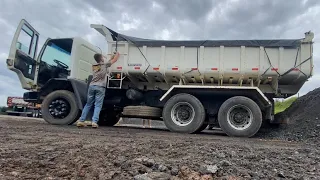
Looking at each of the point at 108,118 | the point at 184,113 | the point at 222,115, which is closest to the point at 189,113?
the point at 184,113

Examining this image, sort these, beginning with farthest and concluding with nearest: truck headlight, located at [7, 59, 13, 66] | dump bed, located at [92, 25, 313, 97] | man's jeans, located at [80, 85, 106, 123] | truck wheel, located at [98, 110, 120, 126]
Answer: truck wheel, located at [98, 110, 120, 126], truck headlight, located at [7, 59, 13, 66], man's jeans, located at [80, 85, 106, 123], dump bed, located at [92, 25, 313, 97]

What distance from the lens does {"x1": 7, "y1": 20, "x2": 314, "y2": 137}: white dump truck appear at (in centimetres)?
743

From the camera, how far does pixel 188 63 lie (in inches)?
313

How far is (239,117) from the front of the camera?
7.40 m

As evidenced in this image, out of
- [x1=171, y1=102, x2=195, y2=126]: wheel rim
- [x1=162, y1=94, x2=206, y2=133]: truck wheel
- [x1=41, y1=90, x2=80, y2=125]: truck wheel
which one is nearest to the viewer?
[x1=162, y1=94, x2=206, y2=133]: truck wheel

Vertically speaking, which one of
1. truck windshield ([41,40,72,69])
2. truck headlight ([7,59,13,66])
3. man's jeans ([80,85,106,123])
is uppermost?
truck windshield ([41,40,72,69])

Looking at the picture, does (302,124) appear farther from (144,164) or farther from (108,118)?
(144,164)

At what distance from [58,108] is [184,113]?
3.67m

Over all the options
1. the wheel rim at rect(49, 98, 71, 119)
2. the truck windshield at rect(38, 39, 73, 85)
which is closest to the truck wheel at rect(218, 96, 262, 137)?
the wheel rim at rect(49, 98, 71, 119)

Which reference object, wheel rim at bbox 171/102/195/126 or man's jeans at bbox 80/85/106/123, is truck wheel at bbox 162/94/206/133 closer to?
wheel rim at bbox 171/102/195/126

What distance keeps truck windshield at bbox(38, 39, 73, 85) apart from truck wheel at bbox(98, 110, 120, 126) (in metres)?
1.81

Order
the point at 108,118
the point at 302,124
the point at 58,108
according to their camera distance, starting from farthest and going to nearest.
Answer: the point at 108,118, the point at 58,108, the point at 302,124

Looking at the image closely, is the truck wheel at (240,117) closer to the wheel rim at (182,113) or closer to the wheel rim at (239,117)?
the wheel rim at (239,117)

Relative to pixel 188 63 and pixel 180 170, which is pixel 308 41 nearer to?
pixel 188 63
